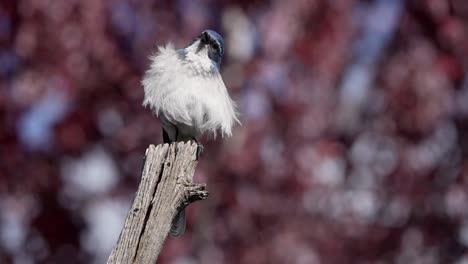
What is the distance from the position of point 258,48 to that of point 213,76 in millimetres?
1372

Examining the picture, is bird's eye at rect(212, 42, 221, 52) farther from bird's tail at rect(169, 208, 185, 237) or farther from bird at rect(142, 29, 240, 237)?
bird's tail at rect(169, 208, 185, 237)

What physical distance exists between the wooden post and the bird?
4.58ft

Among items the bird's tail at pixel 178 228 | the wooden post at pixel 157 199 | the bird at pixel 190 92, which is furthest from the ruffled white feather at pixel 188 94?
the wooden post at pixel 157 199

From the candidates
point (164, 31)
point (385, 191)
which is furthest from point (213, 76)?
point (385, 191)

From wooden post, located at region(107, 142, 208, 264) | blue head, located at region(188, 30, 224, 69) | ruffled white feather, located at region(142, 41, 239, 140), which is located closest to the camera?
wooden post, located at region(107, 142, 208, 264)

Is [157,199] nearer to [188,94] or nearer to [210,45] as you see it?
[188,94]

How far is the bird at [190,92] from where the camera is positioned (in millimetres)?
4676

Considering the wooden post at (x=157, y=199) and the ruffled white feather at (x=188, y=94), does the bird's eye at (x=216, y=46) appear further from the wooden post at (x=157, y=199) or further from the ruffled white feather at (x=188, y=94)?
the wooden post at (x=157, y=199)

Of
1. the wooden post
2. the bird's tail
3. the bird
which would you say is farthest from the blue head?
the wooden post

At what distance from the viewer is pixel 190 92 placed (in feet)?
15.3

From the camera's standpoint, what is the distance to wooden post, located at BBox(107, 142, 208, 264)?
310cm

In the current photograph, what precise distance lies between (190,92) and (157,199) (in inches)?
62.0

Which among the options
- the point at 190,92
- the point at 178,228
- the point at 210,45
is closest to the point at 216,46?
the point at 210,45

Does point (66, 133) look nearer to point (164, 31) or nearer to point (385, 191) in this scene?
point (164, 31)
